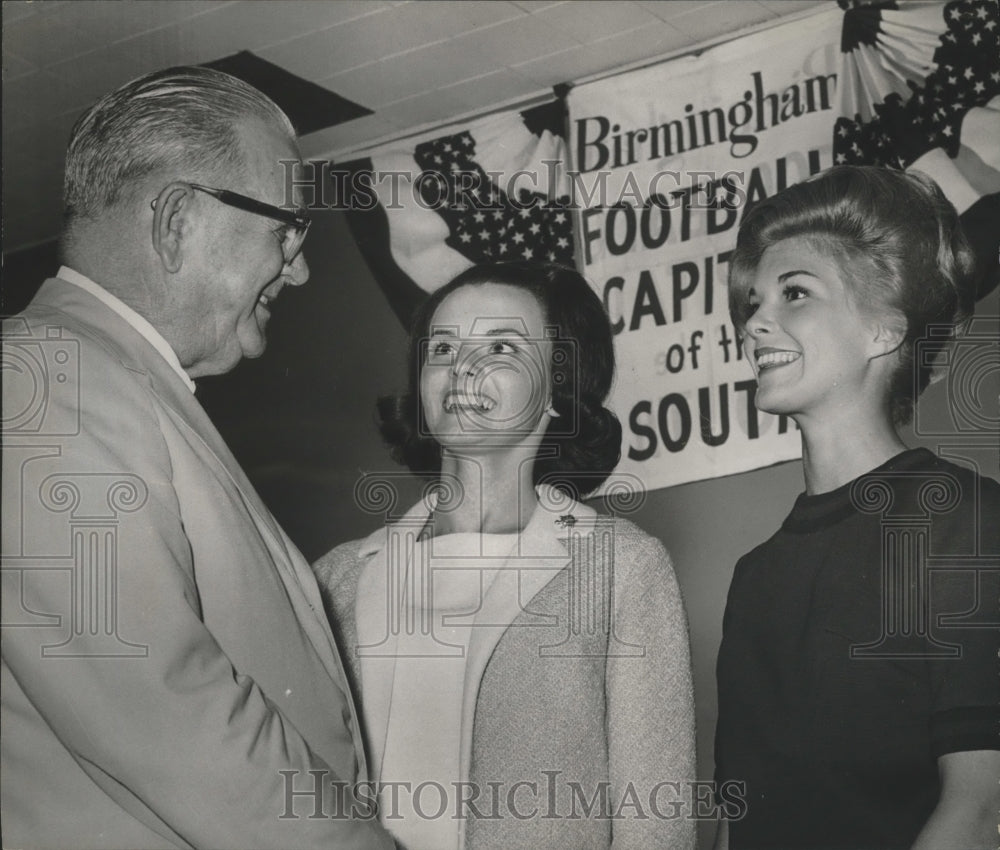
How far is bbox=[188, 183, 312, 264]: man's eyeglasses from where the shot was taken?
1692 mm

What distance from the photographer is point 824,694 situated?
1.95 meters

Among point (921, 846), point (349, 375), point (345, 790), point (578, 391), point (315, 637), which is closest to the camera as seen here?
point (345, 790)

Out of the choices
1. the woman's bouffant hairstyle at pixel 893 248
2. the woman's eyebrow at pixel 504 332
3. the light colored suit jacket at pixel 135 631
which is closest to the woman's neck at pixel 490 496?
the woman's eyebrow at pixel 504 332

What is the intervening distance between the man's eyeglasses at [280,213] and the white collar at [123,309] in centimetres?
20

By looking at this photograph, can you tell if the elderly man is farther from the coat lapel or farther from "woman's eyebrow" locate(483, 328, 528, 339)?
"woman's eyebrow" locate(483, 328, 528, 339)

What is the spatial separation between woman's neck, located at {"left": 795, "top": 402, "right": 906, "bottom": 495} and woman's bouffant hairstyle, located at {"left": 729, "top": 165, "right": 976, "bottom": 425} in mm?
39

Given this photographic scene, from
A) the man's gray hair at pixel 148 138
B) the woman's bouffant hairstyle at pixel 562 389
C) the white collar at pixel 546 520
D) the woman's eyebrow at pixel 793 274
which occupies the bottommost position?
the white collar at pixel 546 520

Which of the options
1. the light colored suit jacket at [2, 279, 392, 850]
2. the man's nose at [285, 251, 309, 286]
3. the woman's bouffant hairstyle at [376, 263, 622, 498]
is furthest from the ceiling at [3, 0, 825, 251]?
the light colored suit jacket at [2, 279, 392, 850]

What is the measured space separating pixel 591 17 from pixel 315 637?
1.60 m

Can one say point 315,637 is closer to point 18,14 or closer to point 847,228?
point 847,228

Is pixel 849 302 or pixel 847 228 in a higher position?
pixel 847 228

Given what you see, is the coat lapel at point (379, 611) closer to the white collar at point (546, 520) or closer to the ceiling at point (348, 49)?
the white collar at point (546, 520)

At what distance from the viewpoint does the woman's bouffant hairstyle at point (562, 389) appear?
225 centimetres

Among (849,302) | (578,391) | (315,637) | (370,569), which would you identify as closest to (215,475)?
(315,637)
